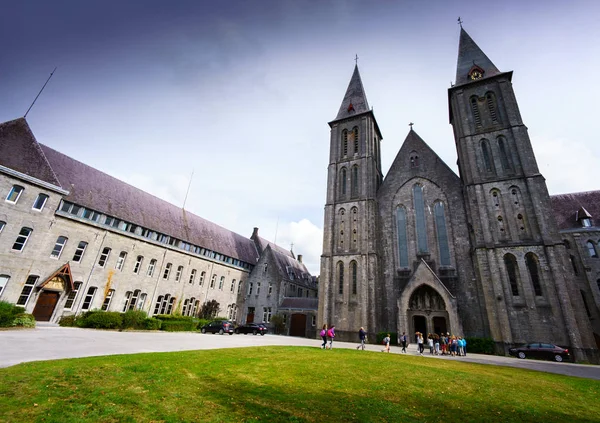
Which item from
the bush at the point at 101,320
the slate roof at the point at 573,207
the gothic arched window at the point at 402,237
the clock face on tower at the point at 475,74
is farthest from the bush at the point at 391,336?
the clock face on tower at the point at 475,74

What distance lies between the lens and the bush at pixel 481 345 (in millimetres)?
21672

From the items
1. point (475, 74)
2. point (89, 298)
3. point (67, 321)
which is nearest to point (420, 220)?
point (475, 74)

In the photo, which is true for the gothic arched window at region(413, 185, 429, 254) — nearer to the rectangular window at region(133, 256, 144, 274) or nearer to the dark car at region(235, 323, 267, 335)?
the dark car at region(235, 323, 267, 335)

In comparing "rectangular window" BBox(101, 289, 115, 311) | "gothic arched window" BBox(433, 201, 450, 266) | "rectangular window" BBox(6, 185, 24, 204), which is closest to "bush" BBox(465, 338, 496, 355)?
"gothic arched window" BBox(433, 201, 450, 266)

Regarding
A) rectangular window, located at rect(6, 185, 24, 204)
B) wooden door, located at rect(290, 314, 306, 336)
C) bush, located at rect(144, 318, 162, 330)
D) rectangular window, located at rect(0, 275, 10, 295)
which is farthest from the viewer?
wooden door, located at rect(290, 314, 306, 336)

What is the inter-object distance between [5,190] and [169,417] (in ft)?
86.4

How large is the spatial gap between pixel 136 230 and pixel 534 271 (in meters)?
37.8

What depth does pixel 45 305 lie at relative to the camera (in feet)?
75.6

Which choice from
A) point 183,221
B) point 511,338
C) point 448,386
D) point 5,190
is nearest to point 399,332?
point 511,338

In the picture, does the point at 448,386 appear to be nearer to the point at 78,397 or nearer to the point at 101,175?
the point at 78,397

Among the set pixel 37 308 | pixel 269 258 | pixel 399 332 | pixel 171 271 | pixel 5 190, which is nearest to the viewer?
pixel 5 190

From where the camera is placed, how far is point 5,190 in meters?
21.2

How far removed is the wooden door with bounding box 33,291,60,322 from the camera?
2261 cm

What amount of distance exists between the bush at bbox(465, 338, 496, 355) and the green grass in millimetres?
12084
